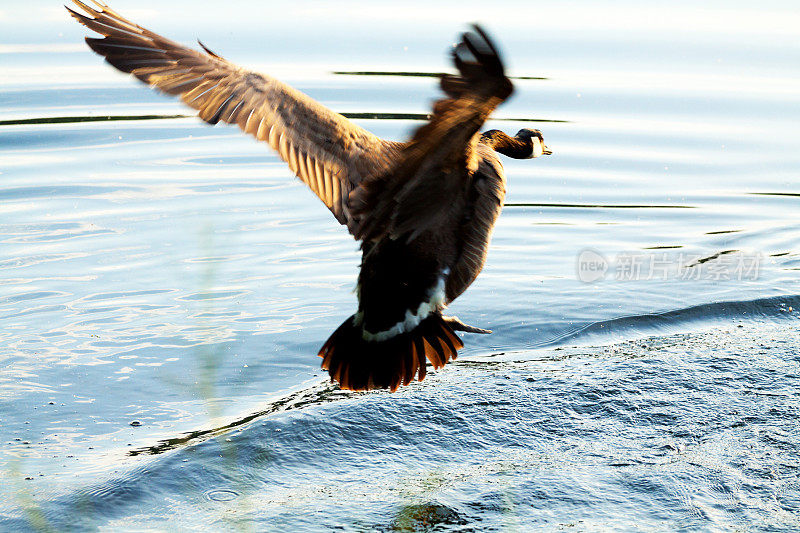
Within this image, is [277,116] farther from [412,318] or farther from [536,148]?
[536,148]

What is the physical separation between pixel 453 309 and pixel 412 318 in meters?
2.19

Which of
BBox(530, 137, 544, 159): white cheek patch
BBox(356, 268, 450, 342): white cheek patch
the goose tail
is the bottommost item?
the goose tail

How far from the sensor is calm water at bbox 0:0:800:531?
14.5 ft

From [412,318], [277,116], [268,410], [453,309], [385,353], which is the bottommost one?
[268,410]

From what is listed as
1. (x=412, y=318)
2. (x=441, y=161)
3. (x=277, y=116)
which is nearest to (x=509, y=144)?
(x=412, y=318)

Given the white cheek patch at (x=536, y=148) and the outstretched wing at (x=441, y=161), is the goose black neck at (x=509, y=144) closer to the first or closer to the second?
the white cheek patch at (x=536, y=148)

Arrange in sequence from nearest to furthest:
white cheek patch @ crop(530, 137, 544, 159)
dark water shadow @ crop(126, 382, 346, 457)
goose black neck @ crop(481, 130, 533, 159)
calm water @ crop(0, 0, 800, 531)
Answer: calm water @ crop(0, 0, 800, 531) < dark water shadow @ crop(126, 382, 346, 457) < goose black neck @ crop(481, 130, 533, 159) < white cheek patch @ crop(530, 137, 544, 159)

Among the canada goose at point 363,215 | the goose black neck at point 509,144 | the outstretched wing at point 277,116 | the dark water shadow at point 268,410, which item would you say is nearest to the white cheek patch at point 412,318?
the canada goose at point 363,215

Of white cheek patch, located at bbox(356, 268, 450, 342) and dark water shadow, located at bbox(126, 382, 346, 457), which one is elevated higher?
white cheek patch, located at bbox(356, 268, 450, 342)

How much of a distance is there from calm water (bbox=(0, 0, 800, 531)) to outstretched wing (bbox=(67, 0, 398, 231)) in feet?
2.43

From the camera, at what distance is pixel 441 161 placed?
152 inches

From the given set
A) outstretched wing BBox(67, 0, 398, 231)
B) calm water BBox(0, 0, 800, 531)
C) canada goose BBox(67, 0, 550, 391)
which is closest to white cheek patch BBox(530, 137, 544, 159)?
calm water BBox(0, 0, 800, 531)

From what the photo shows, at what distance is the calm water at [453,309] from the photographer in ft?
Result: 14.5

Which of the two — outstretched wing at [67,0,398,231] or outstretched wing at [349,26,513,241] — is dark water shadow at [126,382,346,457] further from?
outstretched wing at [349,26,513,241]
